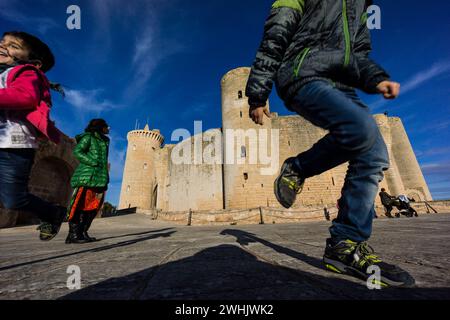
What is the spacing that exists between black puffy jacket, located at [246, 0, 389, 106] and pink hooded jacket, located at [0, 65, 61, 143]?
1666 mm

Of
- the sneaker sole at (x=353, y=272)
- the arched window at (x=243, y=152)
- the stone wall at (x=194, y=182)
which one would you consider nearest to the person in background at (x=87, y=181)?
the sneaker sole at (x=353, y=272)

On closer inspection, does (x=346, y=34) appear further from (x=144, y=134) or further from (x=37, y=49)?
(x=144, y=134)

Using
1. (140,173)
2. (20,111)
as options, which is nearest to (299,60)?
(20,111)

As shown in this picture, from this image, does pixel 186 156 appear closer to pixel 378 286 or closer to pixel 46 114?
pixel 46 114

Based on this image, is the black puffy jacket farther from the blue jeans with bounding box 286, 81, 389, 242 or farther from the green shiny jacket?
the green shiny jacket

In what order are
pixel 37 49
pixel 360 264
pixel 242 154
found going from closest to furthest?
pixel 360 264, pixel 37 49, pixel 242 154

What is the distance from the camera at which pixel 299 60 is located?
4.42 ft

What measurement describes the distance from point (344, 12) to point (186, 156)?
59.2 feet

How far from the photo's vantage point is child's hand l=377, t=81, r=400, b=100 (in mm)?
1164

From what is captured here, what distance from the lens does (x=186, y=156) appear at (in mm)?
18953

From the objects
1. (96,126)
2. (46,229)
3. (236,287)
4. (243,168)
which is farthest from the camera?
(243,168)

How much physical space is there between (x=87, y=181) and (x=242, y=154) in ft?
38.6

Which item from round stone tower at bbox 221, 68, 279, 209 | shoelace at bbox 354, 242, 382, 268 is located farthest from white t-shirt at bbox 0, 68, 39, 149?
round stone tower at bbox 221, 68, 279, 209
